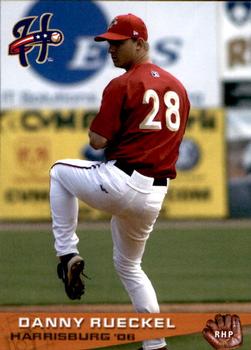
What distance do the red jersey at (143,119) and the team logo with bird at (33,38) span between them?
76 centimetres

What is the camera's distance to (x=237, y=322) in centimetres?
525

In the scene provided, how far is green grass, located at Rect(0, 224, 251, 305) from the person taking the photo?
339 inches

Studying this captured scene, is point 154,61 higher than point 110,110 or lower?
higher

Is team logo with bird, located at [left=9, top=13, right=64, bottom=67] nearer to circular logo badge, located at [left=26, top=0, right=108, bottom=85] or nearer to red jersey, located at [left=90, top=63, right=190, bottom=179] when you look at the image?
red jersey, located at [left=90, top=63, right=190, bottom=179]

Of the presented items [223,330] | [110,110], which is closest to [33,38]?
[110,110]

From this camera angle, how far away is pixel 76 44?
1460 cm

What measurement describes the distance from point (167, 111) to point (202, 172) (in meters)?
10.1

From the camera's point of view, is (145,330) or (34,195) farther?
(34,195)

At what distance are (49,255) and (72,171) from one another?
550cm

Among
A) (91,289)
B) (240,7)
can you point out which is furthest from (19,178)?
(91,289)

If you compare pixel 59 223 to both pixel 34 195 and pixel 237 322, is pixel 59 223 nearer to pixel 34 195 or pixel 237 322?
pixel 237 322

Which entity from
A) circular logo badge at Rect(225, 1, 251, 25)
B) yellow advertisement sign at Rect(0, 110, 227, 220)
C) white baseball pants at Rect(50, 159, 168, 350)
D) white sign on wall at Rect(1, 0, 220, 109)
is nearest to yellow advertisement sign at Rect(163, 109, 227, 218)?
yellow advertisement sign at Rect(0, 110, 227, 220)

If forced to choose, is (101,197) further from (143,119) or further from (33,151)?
(33,151)

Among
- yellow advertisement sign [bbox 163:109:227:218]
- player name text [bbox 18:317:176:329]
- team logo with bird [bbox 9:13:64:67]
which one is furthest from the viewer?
yellow advertisement sign [bbox 163:109:227:218]
